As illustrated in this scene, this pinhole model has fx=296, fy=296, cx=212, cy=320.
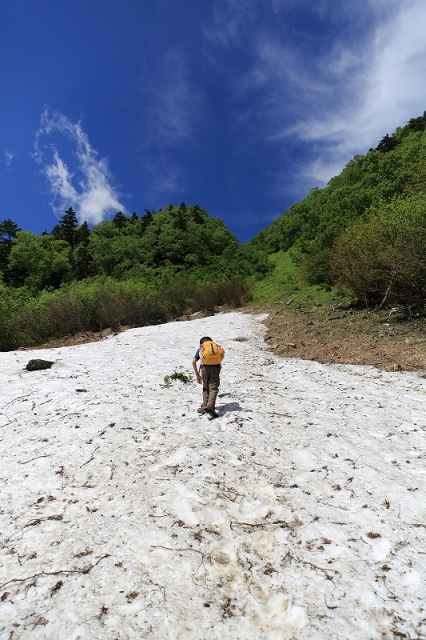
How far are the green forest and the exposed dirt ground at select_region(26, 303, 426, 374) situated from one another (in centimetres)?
196

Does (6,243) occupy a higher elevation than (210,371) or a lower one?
higher

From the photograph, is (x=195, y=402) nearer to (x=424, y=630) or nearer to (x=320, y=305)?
(x=424, y=630)

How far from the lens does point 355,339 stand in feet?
39.6

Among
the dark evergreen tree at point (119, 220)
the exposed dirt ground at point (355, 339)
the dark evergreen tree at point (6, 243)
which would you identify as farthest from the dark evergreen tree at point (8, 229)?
the exposed dirt ground at point (355, 339)

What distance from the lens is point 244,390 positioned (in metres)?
7.83

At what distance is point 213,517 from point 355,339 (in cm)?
1055

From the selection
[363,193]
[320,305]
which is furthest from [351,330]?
[363,193]

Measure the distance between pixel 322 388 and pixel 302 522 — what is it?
194 inches

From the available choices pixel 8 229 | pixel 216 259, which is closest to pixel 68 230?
pixel 8 229

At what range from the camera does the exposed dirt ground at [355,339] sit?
9.72 m

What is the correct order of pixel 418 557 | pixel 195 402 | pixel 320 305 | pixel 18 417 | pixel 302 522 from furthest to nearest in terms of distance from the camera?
pixel 320 305 < pixel 195 402 < pixel 18 417 < pixel 302 522 < pixel 418 557

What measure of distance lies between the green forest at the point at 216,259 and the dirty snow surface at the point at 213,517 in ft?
31.1

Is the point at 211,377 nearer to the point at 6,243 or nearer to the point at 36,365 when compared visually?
the point at 36,365

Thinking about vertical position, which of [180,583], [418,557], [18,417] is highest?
[18,417]
